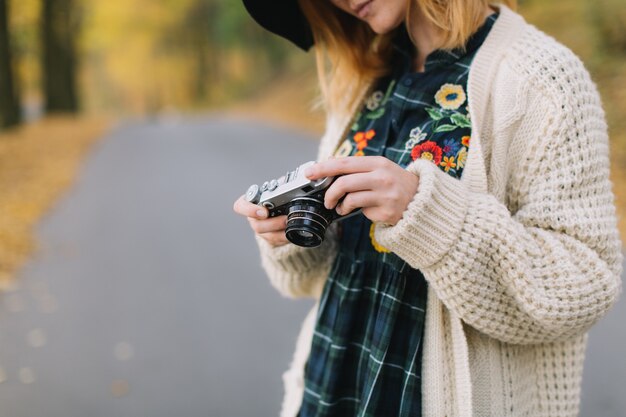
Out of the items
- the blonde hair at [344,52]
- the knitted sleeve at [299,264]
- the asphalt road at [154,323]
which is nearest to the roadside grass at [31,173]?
the asphalt road at [154,323]

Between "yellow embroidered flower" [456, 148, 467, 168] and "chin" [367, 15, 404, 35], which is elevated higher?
"chin" [367, 15, 404, 35]

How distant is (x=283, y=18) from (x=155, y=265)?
3.69 m

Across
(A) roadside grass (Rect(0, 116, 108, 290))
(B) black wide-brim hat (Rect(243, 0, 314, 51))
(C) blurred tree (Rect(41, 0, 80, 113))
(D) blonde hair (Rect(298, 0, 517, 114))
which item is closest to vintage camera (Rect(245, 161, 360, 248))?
(D) blonde hair (Rect(298, 0, 517, 114))

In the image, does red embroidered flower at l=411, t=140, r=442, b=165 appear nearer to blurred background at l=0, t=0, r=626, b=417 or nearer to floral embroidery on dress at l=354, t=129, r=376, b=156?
floral embroidery on dress at l=354, t=129, r=376, b=156

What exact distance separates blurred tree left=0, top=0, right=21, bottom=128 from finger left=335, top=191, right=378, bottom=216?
43.1ft

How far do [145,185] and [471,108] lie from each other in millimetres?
7422

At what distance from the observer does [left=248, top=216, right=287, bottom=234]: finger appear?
138cm

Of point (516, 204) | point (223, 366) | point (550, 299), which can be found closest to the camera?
point (550, 299)

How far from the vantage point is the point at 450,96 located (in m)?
1.40

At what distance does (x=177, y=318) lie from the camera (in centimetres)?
419

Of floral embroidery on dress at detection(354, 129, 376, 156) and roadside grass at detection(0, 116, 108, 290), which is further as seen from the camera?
roadside grass at detection(0, 116, 108, 290)

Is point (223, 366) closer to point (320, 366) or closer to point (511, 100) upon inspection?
→ point (320, 366)

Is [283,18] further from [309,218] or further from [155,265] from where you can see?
[155,265]

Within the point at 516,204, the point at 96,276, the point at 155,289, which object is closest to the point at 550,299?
the point at 516,204
